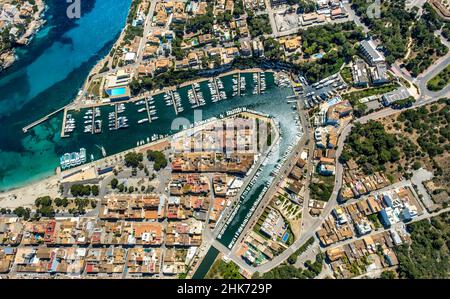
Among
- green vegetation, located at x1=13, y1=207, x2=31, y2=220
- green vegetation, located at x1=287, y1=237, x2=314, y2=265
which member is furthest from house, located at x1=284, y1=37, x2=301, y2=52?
green vegetation, located at x1=13, y1=207, x2=31, y2=220

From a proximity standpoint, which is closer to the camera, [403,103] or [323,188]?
[323,188]

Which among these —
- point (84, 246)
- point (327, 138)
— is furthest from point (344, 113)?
point (84, 246)

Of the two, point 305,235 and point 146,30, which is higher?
point 146,30

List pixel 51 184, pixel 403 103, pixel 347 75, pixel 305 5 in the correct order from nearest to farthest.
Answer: pixel 403 103
pixel 51 184
pixel 347 75
pixel 305 5

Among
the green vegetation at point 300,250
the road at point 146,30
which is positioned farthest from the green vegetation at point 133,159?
the green vegetation at point 300,250

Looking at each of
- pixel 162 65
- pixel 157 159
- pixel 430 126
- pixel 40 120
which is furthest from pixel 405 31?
pixel 40 120

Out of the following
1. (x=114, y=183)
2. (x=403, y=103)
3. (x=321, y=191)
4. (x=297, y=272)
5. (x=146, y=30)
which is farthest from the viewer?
(x=146, y=30)

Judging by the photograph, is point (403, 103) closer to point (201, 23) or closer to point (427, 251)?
point (427, 251)
